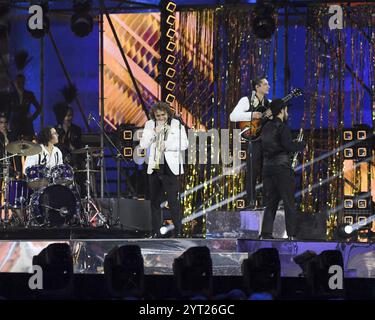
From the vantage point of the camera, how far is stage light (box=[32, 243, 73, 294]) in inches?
347

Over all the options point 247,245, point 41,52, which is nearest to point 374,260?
point 247,245

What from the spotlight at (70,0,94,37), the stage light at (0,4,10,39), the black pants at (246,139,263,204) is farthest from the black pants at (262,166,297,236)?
the stage light at (0,4,10,39)

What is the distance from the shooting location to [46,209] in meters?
12.6

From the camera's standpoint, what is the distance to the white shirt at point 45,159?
13.2m

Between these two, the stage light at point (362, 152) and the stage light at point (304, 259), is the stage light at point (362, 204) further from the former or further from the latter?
the stage light at point (304, 259)

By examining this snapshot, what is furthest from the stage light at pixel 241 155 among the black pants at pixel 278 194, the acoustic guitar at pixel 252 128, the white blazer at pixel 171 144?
the black pants at pixel 278 194

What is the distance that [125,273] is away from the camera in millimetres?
8812

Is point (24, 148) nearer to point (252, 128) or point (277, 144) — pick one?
point (252, 128)

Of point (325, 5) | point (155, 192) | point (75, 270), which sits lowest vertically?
point (75, 270)

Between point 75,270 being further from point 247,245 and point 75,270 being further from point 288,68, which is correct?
point 288,68

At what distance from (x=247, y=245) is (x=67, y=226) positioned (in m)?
2.80

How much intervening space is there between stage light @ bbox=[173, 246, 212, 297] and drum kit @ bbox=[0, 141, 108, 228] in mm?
3953

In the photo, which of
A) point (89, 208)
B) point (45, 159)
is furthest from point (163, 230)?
point (45, 159)

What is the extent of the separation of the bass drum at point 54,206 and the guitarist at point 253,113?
2.17 meters
